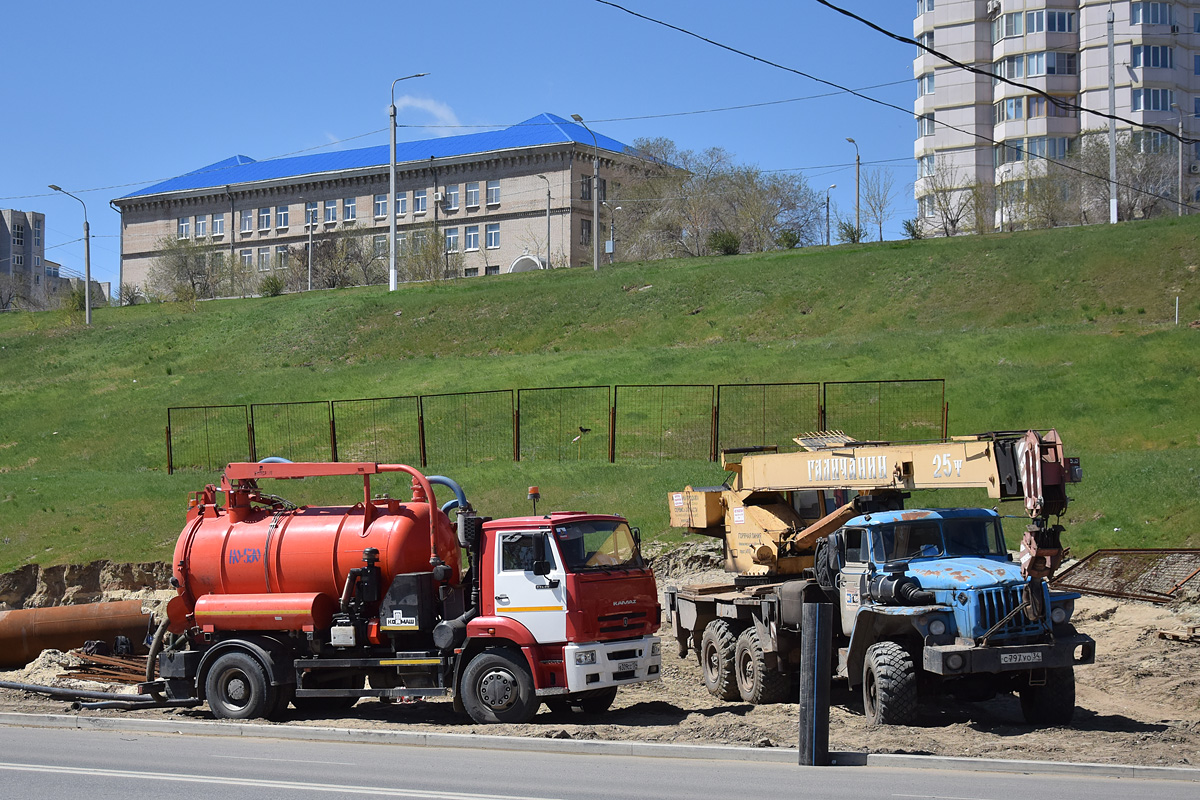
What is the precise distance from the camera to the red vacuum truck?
14047 mm

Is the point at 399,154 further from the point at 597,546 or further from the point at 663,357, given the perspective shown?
the point at 597,546

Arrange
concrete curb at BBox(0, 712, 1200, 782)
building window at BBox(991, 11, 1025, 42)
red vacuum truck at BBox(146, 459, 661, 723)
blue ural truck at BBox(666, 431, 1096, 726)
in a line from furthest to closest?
1. building window at BBox(991, 11, 1025, 42)
2. red vacuum truck at BBox(146, 459, 661, 723)
3. blue ural truck at BBox(666, 431, 1096, 726)
4. concrete curb at BBox(0, 712, 1200, 782)

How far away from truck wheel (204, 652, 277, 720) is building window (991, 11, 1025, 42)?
92.0m

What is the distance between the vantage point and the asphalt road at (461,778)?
9.72 metres

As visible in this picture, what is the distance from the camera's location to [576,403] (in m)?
34.3

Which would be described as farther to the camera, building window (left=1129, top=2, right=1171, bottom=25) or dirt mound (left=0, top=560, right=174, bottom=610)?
building window (left=1129, top=2, right=1171, bottom=25)

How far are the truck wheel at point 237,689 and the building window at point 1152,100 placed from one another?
300 feet

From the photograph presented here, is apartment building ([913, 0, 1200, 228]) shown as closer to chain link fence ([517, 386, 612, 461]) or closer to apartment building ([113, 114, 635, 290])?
apartment building ([113, 114, 635, 290])

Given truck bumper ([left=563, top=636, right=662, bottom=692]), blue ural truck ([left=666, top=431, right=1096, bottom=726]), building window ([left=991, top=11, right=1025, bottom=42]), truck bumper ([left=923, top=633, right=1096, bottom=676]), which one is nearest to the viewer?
truck bumper ([left=923, top=633, right=1096, bottom=676])

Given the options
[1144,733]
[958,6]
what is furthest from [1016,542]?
[958,6]

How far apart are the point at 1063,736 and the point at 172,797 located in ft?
28.2

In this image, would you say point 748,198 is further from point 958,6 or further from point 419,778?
point 419,778

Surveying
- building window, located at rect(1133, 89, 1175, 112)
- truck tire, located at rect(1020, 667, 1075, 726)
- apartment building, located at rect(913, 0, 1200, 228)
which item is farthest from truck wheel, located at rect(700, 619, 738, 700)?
building window, located at rect(1133, 89, 1175, 112)

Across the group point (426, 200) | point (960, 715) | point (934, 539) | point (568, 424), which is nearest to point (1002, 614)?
point (934, 539)
